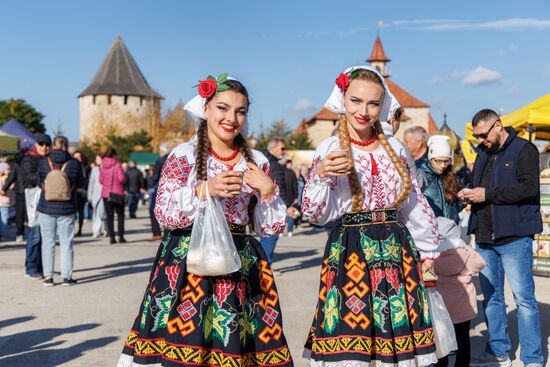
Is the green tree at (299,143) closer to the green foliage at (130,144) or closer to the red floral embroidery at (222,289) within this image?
the green foliage at (130,144)

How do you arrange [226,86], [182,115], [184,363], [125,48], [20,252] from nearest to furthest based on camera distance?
1. [184,363]
2. [226,86]
3. [20,252]
4. [182,115]
5. [125,48]

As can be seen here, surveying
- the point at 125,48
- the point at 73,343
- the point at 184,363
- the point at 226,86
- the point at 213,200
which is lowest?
the point at 73,343

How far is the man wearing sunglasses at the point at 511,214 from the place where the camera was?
5645mm

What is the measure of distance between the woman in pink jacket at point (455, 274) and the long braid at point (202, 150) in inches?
82.7

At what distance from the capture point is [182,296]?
384 cm

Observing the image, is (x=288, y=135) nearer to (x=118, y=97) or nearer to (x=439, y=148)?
(x=118, y=97)

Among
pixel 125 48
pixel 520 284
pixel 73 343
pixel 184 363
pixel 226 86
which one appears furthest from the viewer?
pixel 125 48

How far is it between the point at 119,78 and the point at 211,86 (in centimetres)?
8120

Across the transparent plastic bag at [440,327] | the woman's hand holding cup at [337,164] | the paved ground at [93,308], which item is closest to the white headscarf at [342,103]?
the woman's hand holding cup at [337,164]

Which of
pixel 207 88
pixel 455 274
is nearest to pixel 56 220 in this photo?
pixel 455 274

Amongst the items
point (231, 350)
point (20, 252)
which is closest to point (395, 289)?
point (231, 350)

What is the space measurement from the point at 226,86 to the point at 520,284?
9.89 ft

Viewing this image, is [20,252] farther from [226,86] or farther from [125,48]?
[125,48]

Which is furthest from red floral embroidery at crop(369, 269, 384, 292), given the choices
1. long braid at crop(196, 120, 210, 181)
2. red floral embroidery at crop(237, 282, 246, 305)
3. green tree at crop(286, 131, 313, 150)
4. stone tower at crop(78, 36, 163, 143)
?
stone tower at crop(78, 36, 163, 143)
